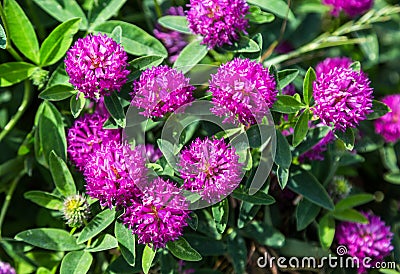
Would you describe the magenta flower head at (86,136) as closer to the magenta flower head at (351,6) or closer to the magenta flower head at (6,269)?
the magenta flower head at (6,269)

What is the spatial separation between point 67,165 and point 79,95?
270mm

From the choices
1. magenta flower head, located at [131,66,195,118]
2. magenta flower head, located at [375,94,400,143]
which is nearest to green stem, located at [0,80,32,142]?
magenta flower head, located at [131,66,195,118]

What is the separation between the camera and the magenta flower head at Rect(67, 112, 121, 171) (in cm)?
160

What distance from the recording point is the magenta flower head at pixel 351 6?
7.04ft

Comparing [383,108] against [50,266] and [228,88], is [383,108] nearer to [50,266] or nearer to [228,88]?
[228,88]

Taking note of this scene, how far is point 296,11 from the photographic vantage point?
2.39 meters

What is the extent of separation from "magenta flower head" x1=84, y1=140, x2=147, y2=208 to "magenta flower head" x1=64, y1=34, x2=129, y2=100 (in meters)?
0.17

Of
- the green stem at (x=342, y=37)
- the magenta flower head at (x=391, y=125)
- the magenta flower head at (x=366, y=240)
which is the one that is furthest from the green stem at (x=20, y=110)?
the magenta flower head at (x=391, y=125)

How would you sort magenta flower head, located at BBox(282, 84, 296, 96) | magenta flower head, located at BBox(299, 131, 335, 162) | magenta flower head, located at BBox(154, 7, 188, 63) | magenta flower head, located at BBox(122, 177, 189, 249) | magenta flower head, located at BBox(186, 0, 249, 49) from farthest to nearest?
magenta flower head, located at BBox(154, 7, 188, 63) → magenta flower head, located at BBox(282, 84, 296, 96) → magenta flower head, located at BBox(299, 131, 335, 162) → magenta flower head, located at BBox(186, 0, 249, 49) → magenta flower head, located at BBox(122, 177, 189, 249)

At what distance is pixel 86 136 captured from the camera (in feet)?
5.37

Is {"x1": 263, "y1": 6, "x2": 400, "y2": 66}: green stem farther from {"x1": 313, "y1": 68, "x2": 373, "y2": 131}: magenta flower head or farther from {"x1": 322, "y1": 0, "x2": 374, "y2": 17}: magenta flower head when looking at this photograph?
{"x1": 313, "y1": 68, "x2": 373, "y2": 131}: magenta flower head

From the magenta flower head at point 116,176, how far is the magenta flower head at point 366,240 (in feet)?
2.64

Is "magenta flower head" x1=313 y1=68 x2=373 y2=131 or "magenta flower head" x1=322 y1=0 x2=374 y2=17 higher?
"magenta flower head" x1=313 y1=68 x2=373 y2=131

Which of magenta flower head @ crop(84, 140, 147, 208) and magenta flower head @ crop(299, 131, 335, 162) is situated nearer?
magenta flower head @ crop(84, 140, 147, 208)
